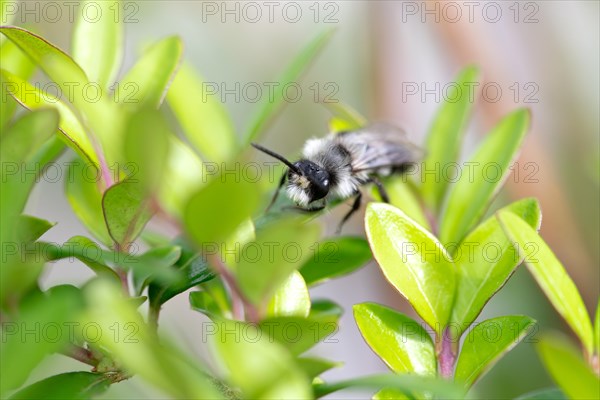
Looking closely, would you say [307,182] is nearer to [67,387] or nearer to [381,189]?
[381,189]

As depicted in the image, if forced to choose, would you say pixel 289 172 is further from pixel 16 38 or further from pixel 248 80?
pixel 248 80

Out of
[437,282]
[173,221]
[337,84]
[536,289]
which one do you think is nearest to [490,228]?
[437,282]

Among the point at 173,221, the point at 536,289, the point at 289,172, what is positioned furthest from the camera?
the point at 536,289

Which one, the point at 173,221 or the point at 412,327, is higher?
the point at 173,221

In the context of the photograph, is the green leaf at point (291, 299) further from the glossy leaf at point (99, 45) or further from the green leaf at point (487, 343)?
the glossy leaf at point (99, 45)

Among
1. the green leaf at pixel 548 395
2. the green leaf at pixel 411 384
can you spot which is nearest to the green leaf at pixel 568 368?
the green leaf at pixel 411 384

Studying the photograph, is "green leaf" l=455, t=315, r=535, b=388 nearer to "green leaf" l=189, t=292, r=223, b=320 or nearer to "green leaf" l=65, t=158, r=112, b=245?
"green leaf" l=189, t=292, r=223, b=320

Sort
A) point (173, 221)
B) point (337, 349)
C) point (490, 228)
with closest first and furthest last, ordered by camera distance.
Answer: point (173, 221)
point (490, 228)
point (337, 349)
